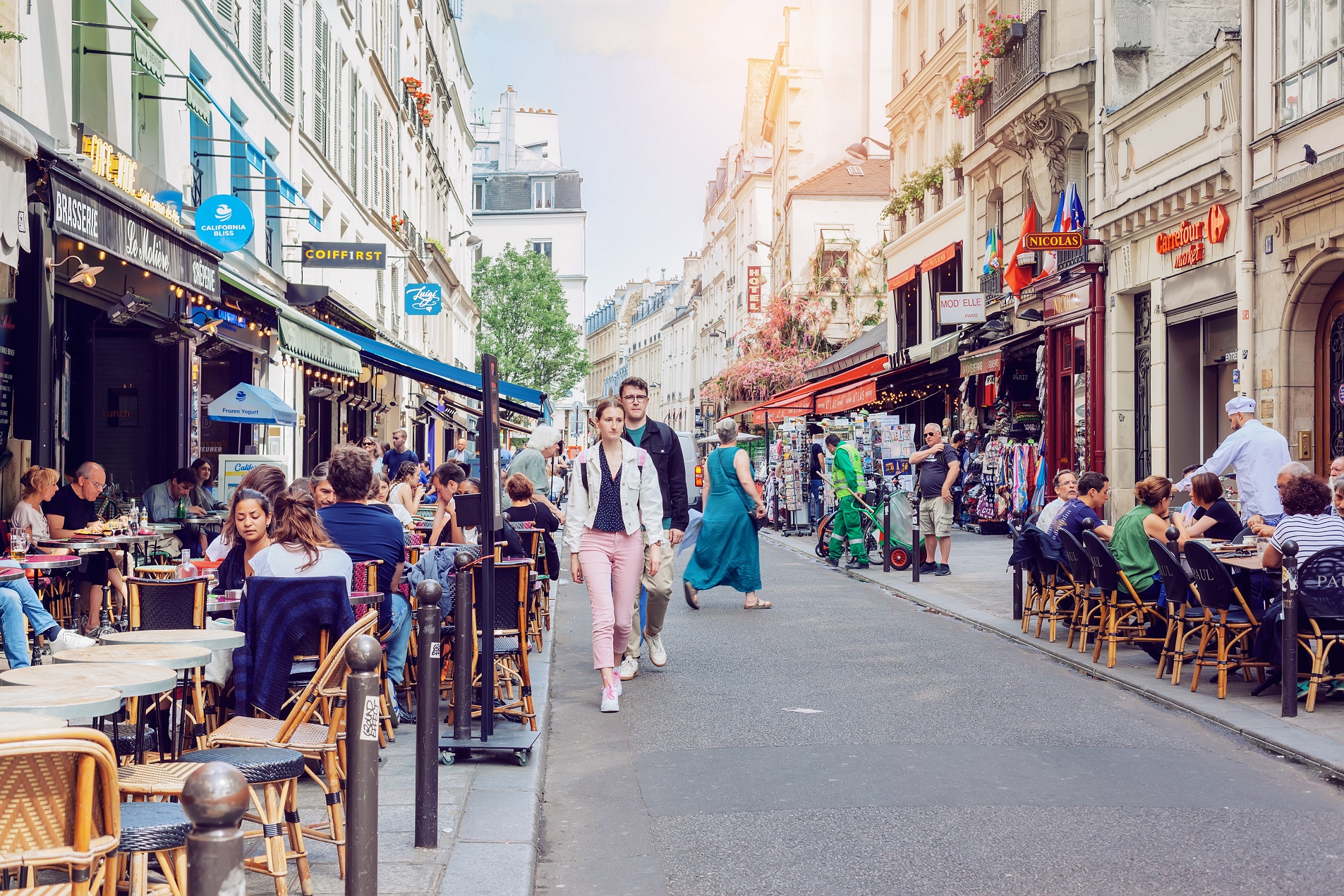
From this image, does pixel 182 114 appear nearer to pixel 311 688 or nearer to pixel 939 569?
pixel 939 569

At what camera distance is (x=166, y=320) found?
48.1 feet

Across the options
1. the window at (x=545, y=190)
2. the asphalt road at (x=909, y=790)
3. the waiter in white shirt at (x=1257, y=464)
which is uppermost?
the window at (x=545, y=190)

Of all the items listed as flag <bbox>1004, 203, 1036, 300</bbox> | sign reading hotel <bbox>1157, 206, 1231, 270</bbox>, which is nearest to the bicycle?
sign reading hotel <bbox>1157, 206, 1231, 270</bbox>

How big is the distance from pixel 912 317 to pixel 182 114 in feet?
65.3

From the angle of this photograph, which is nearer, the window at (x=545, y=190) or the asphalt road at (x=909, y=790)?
the asphalt road at (x=909, y=790)

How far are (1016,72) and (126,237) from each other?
1564cm

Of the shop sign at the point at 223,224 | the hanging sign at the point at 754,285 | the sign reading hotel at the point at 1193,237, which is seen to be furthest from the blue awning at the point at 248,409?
the hanging sign at the point at 754,285

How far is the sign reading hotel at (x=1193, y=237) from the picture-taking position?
48.9ft

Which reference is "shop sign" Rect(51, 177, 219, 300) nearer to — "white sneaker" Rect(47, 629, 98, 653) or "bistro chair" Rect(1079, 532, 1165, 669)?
"white sneaker" Rect(47, 629, 98, 653)

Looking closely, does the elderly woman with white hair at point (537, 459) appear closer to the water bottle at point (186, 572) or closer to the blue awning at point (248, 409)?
the blue awning at point (248, 409)

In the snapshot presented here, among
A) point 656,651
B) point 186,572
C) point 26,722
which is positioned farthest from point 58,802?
point 656,651

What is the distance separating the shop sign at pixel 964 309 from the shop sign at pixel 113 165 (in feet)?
47.7

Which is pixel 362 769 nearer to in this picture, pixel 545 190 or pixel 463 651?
pixel 463 651

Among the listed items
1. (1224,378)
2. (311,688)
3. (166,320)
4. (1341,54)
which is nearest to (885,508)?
(1224,378)
